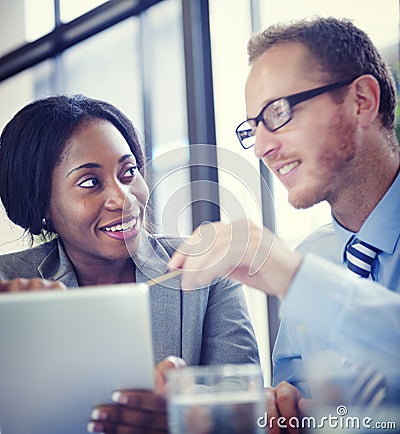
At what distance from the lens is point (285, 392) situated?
1614 millimetres

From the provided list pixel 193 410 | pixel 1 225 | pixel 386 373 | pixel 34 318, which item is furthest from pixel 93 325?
pixel 1 225

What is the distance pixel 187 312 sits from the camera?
2053mm

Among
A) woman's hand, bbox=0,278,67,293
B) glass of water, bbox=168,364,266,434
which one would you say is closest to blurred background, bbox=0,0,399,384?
woman's hand, bbox=0,278,67,293

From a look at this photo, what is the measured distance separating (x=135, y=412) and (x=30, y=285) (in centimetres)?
38

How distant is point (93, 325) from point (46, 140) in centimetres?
116

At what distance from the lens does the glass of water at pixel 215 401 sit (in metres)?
1.00

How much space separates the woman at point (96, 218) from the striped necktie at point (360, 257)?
1.30ft

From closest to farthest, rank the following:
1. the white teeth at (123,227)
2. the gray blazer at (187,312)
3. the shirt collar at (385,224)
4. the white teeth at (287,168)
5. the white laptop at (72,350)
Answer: the white laptop at (72,350) < the shirt collar at (385,224) < the white teeth at (287,168) < the gray blazer at (187,312) < the white teeth at (123,227)

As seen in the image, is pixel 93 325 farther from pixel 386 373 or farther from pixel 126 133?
pixel 126 133

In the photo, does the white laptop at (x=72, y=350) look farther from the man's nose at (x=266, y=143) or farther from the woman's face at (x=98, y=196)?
the woman's face at (x=98, y=196)

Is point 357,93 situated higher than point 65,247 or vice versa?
point 357,93

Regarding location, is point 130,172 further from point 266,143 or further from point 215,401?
point 215,401

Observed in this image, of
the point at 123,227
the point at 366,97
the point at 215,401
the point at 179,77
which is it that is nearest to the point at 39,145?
the point at 123,227

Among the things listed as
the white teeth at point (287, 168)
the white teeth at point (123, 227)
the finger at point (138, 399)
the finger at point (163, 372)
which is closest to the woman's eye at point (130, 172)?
the white teeth at point (123, 227)
